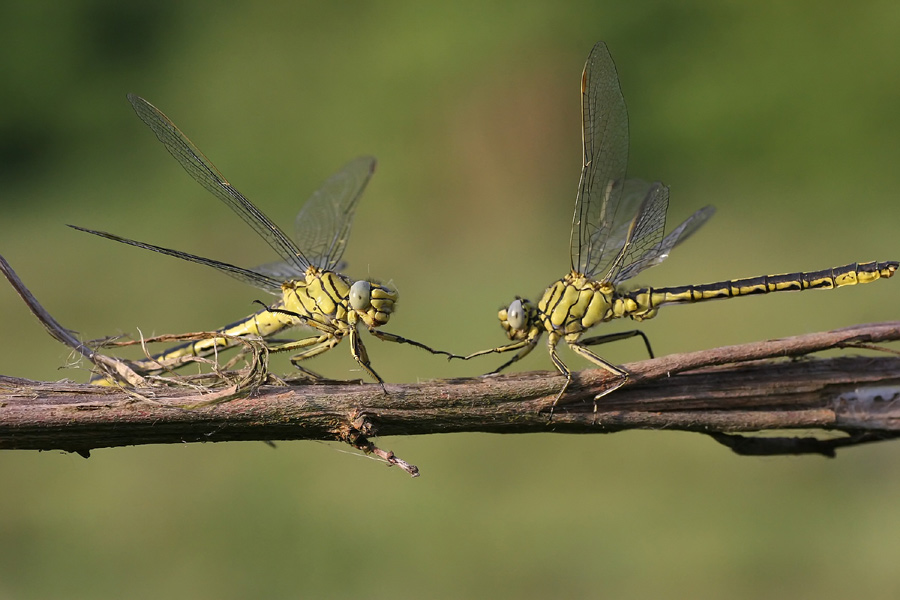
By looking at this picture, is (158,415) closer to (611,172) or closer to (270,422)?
(270,422)

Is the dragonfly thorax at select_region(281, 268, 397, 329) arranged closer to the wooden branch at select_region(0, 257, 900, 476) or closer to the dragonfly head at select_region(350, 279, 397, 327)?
the dragonfly head at select_region(350, 279, 397, 327)

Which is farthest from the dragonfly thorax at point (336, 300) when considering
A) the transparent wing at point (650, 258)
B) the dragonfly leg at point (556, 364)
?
the transparent wing at point (650, 258)

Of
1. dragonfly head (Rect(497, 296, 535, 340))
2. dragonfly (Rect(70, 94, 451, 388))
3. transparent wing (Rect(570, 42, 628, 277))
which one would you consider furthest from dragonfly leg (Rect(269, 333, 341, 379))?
transparent wing (Rect(570, 42, 628, 277))

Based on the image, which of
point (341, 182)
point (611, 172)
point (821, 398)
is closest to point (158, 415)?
point (821, 398)

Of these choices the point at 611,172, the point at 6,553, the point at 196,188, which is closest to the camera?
the point at 611,172

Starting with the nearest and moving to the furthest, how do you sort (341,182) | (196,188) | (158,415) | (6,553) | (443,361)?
(158,415) < (341,182) < (6,553) < (443,361) < (196,188)

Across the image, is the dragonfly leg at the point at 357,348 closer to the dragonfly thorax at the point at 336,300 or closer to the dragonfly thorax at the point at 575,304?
the dragonfly thorax at the point at 336,300

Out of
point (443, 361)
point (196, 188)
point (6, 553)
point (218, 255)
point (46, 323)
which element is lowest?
point (6, 553)
